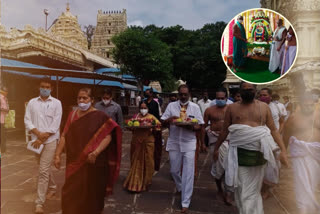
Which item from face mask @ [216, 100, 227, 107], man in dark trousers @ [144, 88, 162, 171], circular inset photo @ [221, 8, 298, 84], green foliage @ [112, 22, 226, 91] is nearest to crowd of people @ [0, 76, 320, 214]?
circular inset photo @ [221, 8, 298, 84]

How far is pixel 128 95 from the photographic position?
30.3m

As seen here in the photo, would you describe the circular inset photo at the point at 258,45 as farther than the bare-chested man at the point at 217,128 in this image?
No

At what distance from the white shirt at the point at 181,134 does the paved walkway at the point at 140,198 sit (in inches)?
31.9

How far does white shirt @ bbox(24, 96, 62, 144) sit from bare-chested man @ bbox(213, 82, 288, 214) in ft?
7.29

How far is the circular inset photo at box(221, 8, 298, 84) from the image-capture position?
382 cm

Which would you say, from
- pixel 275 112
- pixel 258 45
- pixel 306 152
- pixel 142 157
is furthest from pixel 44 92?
pixel 275 112

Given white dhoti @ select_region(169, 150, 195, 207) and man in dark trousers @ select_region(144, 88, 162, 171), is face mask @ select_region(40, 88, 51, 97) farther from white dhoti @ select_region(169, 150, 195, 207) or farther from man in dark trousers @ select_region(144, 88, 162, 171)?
man in dark trousers @ select_region(144, 88, 162, 171)

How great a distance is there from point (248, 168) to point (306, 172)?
2.70ft

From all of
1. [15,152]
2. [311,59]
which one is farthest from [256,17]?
[15,152]

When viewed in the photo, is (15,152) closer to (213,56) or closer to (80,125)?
(80,125)

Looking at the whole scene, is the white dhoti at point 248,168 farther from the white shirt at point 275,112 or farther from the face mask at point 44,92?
the white shirt at point 275,112

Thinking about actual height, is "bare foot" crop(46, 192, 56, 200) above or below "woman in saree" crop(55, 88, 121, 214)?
below

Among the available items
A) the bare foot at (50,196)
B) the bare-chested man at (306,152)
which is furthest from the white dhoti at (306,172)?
the bare foot at (50,196)

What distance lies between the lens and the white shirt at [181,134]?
4.14 metres
